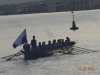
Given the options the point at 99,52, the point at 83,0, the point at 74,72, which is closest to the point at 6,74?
the point at 74,72

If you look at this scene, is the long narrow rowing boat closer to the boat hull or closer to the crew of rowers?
the boat hull

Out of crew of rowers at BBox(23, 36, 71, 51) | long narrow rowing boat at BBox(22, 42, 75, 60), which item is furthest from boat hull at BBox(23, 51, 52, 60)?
crew of rowers at BBox(23, 36, 71, 51)

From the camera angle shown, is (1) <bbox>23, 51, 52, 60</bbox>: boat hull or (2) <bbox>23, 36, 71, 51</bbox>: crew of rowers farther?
(1) <bbox>23, 51, 52, 60</bbox>: boat hull

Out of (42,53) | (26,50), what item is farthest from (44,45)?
(26,50)

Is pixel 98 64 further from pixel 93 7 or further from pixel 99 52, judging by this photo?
pixel 93 7

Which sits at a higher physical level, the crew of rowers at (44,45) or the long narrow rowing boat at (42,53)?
the crew of rowers at (44,45)

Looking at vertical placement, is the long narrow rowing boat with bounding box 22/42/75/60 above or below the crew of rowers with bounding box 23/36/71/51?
below

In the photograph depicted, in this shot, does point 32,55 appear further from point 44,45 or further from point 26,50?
point 44,45

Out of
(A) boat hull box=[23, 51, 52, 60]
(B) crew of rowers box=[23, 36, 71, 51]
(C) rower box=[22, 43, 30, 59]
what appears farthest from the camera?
(A) boat hull box=[23, 51, 52, 60]

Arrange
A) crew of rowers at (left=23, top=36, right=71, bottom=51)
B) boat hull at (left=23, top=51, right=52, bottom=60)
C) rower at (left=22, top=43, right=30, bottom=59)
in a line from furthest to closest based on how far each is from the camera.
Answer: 1. boat hull at (left=23, top=51, right=52, bottom=60)
2. crew of rowers at (left=23, top=36, right=71, bottom=51)
3. rower at (left=22, top=43, right=30, bottom=59)

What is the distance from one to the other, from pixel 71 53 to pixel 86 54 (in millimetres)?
1132

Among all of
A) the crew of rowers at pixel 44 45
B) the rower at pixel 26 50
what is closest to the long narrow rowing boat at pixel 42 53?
the rower at pixel 26 50

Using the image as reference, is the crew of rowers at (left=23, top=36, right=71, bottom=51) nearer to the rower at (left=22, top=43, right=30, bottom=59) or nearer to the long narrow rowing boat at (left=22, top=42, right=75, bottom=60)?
the rower at (left=22, top=43, right=30, bottom=59)

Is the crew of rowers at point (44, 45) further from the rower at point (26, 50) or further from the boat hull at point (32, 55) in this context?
the boat hull at point (32, 55)
